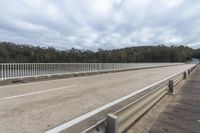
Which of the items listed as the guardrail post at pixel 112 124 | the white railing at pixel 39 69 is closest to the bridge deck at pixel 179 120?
the guardrail post at pixel 112 124

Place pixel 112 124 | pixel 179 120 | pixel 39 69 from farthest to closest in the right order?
pixel 39 69 < pixel 179 120 < pixel 112 124

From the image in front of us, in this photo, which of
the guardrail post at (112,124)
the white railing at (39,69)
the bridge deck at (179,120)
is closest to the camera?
the guardrail post at (112,124)

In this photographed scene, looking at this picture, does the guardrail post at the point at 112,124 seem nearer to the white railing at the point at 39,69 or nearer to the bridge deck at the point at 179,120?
the bridge deck at the point at 179,120

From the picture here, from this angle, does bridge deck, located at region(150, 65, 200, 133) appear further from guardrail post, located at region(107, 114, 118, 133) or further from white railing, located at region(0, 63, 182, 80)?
white railing, located at region(0, 63, 182, 80)

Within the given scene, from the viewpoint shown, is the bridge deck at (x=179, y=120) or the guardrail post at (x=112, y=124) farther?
the bridge deck at (x=179, y=120)

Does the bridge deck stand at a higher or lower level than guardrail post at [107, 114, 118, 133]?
lower

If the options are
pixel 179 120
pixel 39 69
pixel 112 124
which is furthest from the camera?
pixel 39 69

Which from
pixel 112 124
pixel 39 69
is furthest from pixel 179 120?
Answer: pixel 39 69

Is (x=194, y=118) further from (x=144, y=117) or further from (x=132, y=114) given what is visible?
(x=132, y=114)

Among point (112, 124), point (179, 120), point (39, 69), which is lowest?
point (179, 120)

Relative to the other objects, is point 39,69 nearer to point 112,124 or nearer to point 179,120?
point 179,120

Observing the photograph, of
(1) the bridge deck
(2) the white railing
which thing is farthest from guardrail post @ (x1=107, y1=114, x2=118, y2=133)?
(2) the white railing

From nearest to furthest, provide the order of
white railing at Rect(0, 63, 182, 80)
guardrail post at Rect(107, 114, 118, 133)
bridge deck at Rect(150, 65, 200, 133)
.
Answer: guardrail post at Rect(107, 114, 118, 133) < bridge deck at Rect(150, 65, 200, 133) < white railing at Rect(0, 63, 182, 80)

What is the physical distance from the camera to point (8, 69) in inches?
445
